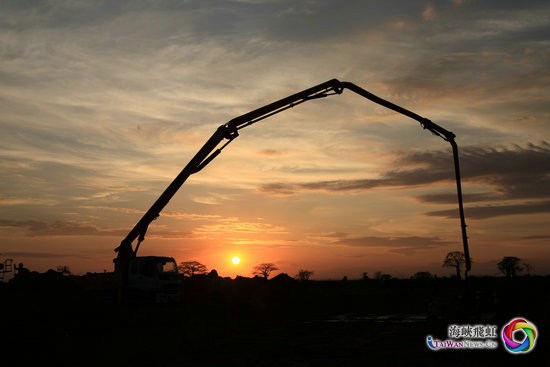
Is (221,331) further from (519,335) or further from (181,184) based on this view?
(519,335)

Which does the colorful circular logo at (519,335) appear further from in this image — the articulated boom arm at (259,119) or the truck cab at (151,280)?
the truck cab at (151,280)

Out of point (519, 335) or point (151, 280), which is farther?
point (151, 280)

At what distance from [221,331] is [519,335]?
1392 cm

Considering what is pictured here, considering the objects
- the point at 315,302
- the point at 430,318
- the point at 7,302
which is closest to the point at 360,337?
the point at 430,318

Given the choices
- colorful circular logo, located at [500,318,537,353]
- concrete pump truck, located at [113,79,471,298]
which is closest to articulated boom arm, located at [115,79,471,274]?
concrete pump truck, located at [113,79,471,298]

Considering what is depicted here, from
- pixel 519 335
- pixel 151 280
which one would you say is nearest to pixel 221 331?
pixel 151 280

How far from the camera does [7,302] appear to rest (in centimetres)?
2427

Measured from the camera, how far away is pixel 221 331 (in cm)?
2719

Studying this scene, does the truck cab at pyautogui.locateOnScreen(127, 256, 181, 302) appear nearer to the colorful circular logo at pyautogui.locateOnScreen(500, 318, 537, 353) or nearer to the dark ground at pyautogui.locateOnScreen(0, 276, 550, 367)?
the dark ground at pyautogui.locateOnScreen(0, 276, 550, 367)

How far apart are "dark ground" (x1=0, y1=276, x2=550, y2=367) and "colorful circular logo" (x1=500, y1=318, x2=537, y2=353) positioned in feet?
0.84

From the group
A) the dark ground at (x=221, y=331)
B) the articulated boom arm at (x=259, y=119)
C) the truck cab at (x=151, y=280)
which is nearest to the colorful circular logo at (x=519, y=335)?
the dark ground at (x=221, y=331)

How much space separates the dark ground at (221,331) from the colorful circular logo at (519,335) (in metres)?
0.26

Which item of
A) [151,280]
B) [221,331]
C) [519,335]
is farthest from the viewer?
[151,280]

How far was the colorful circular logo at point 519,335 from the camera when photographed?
18.2 metres
